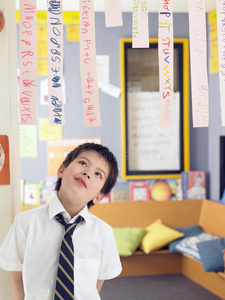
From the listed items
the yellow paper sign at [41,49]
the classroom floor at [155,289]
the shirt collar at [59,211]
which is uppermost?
the yellow paper sign at [41,49]

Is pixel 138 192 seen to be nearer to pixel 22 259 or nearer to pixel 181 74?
pixel 181 74

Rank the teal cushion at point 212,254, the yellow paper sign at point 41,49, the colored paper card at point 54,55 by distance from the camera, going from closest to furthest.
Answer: the colored paper card at point 54,55
the teal cushion at point 212,254
the yellow paper sign at point 41,49

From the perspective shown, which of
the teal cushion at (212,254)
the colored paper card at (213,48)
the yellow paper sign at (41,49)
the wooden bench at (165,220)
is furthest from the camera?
the colored paper card at (213,48)

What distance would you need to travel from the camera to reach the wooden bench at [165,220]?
2.93 meters

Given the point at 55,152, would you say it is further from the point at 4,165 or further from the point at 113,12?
the point at 113,12

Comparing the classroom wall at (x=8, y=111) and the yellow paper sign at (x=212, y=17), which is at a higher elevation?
the yellow paper sign at (x=212, y=17)

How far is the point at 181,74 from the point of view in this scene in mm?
3262

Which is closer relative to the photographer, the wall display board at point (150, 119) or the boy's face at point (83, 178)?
the boy's face at point (83, 178)

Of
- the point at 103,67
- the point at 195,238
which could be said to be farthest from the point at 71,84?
the point at 195,238

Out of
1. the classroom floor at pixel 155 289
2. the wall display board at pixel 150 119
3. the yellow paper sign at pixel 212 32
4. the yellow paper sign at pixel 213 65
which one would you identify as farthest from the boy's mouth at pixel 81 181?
the yellow paper sign at pixel 212 32

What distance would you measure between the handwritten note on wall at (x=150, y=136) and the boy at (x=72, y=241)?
2.02 metres

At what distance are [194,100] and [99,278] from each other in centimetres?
60

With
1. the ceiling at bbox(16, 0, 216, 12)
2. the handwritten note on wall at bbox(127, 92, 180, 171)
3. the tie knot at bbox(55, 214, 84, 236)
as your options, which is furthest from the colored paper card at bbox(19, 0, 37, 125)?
the handwritten note on wall at bbox(127, 92, 180, 171)

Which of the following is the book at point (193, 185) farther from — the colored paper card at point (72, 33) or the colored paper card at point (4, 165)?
the colored paper card at point (4, 165)
